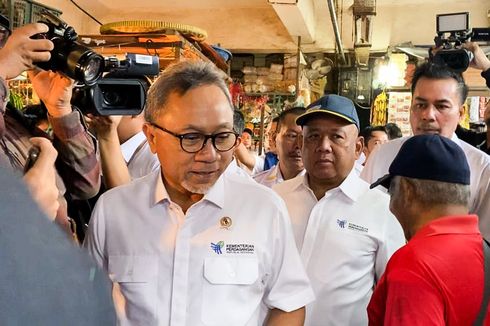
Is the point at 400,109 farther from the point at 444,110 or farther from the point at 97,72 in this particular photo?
the point at 97,72

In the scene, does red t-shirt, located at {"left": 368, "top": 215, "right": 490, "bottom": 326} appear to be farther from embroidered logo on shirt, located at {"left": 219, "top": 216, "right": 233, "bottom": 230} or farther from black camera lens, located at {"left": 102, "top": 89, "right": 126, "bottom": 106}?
black camera lens, located at {"left": 102, "top": 89, "right": 126, "bottom": 106}

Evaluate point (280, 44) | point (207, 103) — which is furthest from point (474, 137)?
point (280, 44)

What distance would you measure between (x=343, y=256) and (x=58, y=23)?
1.17m

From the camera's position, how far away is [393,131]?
6.14 meters

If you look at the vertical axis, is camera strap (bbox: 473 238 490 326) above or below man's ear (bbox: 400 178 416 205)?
below

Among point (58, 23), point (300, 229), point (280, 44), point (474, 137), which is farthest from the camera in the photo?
point (280, 44)

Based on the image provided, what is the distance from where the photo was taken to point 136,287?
138 cm

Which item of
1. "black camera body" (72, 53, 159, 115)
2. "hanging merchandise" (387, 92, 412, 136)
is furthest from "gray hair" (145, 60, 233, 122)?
"hanging merchandise" (387, 92, 412, 136)

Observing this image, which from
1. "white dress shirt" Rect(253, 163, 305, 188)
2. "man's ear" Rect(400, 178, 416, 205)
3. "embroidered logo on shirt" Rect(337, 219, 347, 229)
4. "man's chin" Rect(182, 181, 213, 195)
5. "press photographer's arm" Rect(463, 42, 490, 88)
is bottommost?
"white dress shirt" Rect(253, 163, 305, 188)

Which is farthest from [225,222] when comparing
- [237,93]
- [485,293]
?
[237,93]

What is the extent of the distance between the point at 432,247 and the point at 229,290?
0.53m

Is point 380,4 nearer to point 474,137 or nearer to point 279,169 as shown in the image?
point 474,137

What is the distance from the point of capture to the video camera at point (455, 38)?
101 inches

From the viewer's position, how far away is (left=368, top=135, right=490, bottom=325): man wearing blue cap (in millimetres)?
1384
